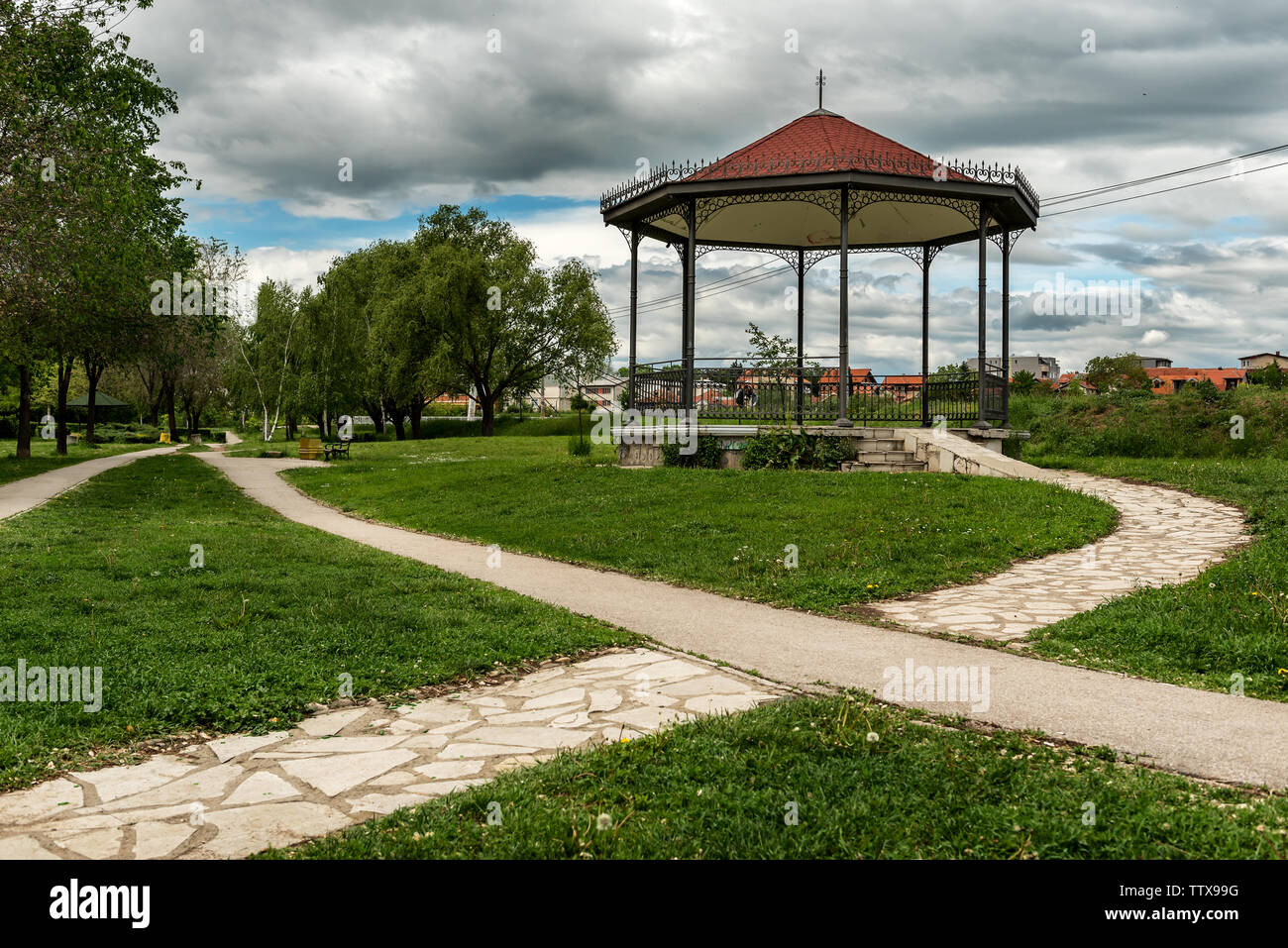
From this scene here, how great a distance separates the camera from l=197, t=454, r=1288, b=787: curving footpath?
14.6 feet

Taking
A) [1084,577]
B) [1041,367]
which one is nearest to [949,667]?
[1084,577]

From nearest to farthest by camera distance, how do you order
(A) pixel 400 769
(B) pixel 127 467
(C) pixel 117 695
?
(A) pixel 400 769
(C) pixel 117 695
(B) pixel 127 467

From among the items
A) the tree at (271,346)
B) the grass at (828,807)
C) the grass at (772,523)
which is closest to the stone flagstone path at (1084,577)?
the grass at (772,523)

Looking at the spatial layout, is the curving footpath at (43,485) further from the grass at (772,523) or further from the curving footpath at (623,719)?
the curving footpath at (623,719)

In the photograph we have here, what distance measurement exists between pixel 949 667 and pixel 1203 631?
6.41 ft

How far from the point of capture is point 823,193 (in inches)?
653

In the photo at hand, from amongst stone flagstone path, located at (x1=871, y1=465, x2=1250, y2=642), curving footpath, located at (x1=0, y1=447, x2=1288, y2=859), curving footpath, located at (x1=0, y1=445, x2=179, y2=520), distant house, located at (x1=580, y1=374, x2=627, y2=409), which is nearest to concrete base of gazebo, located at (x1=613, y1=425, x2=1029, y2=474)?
stone flagstone path, located at (x1=871, y1=465, x2=1250, y2=642)

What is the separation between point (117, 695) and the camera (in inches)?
199

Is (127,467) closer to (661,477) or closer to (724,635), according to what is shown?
→ (661,477)

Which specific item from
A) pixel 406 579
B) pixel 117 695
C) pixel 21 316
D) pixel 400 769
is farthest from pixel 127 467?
pixel 400 769

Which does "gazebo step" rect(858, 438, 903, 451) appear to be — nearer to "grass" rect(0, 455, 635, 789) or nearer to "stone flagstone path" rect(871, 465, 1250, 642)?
"stone flagstone path" rect(871, 465, 1250, 642)

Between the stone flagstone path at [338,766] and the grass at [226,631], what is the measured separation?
0.31m

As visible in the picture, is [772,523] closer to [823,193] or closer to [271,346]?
[823,193]
